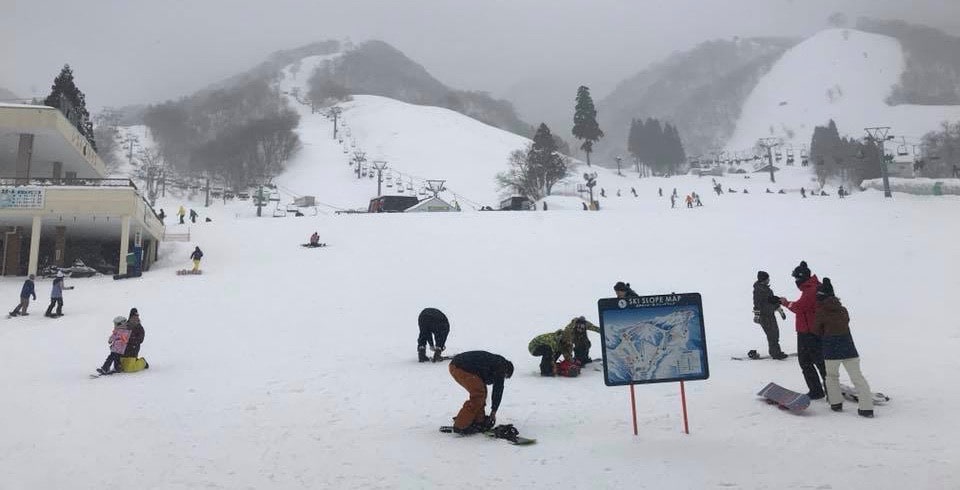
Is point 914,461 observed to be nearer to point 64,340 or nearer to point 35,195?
point 64,340

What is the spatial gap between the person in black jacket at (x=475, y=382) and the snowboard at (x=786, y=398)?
3698 mm

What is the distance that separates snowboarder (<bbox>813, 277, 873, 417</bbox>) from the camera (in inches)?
268

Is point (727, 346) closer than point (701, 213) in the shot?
Yes

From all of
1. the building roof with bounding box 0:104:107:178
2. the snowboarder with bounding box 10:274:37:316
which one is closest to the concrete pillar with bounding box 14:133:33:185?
the building roof with bounding box 0:104:107:178

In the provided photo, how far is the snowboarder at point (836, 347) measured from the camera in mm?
6805

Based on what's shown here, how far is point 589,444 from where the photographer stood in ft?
20.1

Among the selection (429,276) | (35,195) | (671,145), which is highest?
(671,145)

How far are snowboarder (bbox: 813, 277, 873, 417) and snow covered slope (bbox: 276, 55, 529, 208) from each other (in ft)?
224

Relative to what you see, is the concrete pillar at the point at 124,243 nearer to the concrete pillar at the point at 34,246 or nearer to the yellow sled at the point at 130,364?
the concrete pillar at the point at 34,246

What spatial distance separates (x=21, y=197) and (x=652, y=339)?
96.9ft

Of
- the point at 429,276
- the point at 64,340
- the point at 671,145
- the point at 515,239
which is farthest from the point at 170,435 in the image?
the point at 671,145

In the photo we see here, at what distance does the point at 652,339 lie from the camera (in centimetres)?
647

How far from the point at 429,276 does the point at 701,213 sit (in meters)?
20.8

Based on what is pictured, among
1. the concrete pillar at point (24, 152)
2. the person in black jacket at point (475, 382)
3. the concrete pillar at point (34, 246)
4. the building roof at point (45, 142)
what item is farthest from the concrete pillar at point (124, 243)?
the person in black jacket at point (475, 382)
